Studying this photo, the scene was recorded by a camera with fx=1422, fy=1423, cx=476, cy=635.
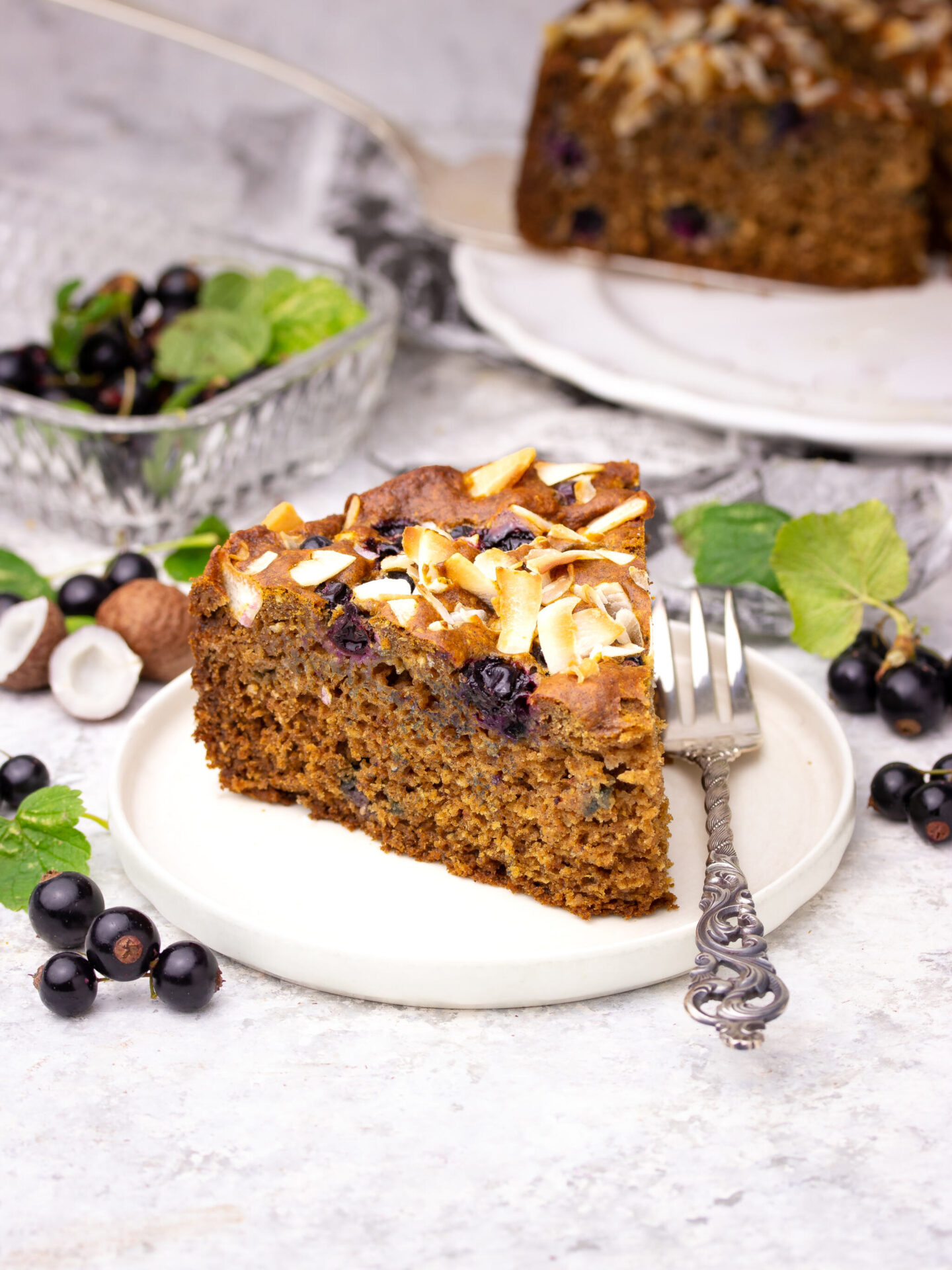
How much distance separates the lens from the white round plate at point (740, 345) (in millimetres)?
3680

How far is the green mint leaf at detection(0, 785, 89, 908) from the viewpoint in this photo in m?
2.37

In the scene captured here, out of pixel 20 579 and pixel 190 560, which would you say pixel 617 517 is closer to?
pixel 190 560

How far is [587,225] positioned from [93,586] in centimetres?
220

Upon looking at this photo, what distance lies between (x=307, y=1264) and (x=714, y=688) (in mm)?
1305

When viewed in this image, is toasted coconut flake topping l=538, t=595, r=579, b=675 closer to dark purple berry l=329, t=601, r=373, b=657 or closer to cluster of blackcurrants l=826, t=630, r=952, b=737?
dark purple berry l=329, t=601, r=373, b=657

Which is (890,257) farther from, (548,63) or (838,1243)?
(838,1243)

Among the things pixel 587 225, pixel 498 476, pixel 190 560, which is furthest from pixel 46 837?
pixel 587 225

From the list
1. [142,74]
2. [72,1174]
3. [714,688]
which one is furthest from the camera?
[142,74]

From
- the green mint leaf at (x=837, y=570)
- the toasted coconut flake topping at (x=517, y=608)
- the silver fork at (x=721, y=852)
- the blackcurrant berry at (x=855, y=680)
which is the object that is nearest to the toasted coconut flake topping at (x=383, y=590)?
the toasted coconut flake topping at (x=517, y=608)

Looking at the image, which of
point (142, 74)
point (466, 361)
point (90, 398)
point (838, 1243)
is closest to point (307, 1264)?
point (838, 1243)

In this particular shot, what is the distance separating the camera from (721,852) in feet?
7.47

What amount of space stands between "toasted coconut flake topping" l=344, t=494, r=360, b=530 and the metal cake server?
210cm

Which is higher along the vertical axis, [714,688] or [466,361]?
[714,688]

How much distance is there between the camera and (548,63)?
436 centimetres
